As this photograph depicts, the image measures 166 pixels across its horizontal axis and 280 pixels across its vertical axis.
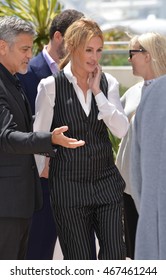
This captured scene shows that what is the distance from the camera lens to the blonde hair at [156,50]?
182 inches

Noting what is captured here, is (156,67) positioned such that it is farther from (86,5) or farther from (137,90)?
(86,5)

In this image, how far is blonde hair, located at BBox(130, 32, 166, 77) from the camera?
4617 millimetres

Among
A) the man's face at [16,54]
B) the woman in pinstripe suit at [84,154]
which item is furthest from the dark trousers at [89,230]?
the man's face at [16,54]

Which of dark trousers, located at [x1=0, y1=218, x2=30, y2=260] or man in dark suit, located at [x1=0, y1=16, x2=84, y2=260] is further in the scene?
dark trousers, located at [x1=0, y1=218, x2=30, y2=260]

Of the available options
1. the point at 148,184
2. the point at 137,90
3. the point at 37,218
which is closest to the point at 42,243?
the point at 37,218

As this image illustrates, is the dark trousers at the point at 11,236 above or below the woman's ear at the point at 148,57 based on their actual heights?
below

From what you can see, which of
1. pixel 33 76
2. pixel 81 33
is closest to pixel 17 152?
pixel 81 33

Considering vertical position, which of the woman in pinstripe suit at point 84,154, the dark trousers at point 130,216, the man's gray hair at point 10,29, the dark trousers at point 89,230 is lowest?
the dark trousers at point 130,216

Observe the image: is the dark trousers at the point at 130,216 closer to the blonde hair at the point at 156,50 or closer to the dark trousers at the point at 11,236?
the blonde hair at the point at 156,50

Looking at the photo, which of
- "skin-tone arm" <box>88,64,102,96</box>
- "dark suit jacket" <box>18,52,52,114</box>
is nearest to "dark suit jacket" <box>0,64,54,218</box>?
"skin-tone arm" <box>88,64,102,96</box>

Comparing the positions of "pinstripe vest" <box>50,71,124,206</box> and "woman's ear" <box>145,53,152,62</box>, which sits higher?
"woman's ear" <box>145,53,152,62</box>

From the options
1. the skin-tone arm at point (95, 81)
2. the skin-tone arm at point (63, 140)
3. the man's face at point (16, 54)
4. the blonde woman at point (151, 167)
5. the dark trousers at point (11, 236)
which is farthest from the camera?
the skin-tone arm at point (95, 81)

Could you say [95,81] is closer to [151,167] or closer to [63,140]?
[63,140]

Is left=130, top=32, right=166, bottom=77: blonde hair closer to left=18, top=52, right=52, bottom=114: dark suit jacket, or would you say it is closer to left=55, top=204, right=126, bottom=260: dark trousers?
left=18, top=52, right=52, bottom=114: dark suit jacket
